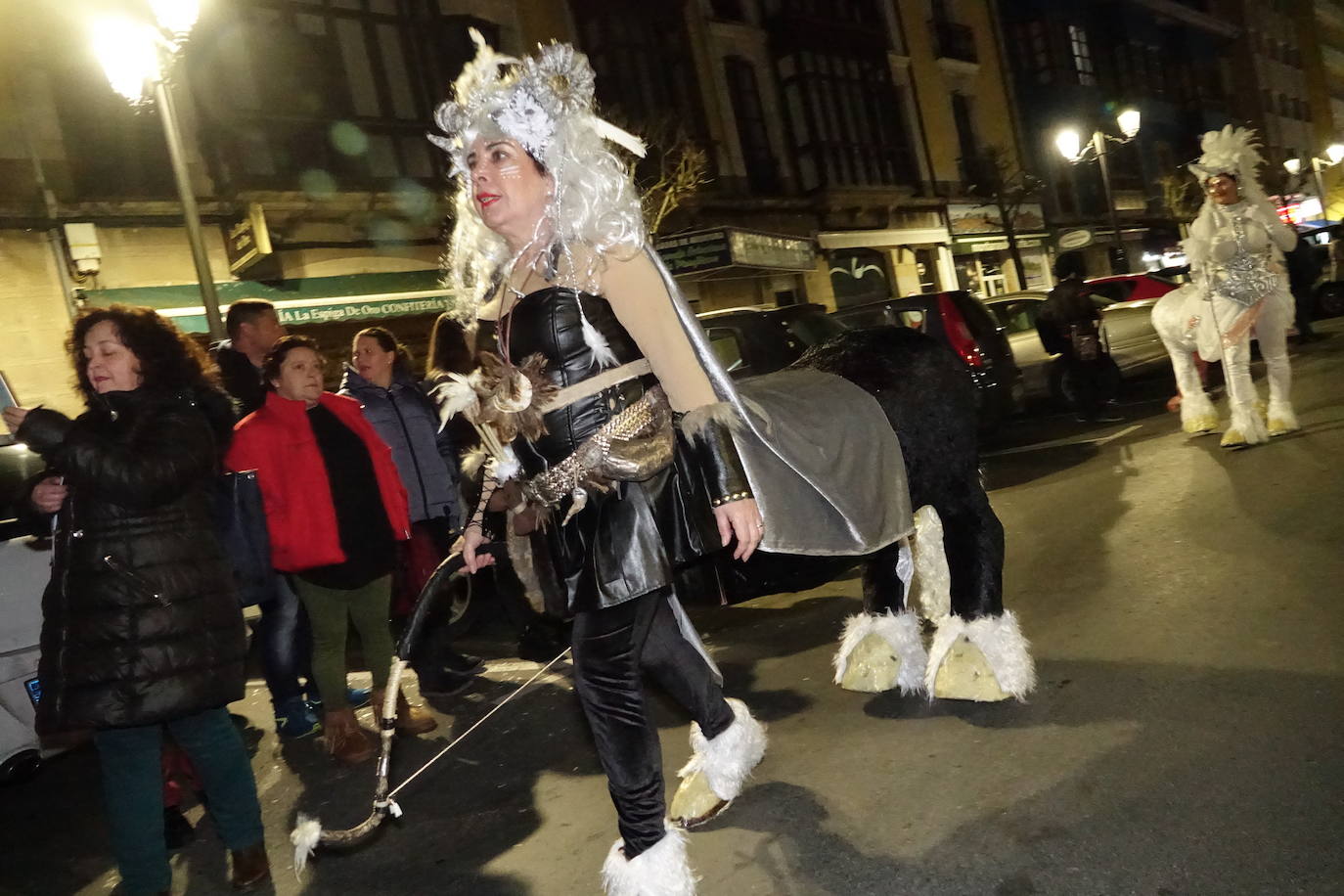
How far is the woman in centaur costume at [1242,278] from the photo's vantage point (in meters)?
6.66

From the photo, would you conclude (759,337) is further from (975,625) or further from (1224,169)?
(975,625)

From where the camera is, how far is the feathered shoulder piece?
6.75 m

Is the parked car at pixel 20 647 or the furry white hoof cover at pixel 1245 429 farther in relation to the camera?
the furry white hoof cover at pixel 1245 429

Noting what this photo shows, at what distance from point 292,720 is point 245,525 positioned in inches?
48.3

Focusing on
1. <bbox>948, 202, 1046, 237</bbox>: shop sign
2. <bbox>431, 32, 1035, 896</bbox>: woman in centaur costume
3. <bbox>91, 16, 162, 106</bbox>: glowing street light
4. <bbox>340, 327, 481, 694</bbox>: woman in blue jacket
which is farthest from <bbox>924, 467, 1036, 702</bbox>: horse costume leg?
<bbox>948, 202, 1046, 237</bbox>: shop sign

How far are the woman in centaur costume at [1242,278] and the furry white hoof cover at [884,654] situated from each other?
4.22 metres

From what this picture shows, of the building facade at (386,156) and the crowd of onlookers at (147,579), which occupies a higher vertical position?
the building facade at (386,156)

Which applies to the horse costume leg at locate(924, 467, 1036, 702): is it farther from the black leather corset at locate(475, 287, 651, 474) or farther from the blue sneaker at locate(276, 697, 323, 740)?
the blue sneaker at locate(276, 697, 323, 740)

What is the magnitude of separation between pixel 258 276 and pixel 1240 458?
12.1 m

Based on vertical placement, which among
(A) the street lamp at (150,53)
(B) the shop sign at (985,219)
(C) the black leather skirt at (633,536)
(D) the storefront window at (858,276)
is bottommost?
(C) the black leather skirt at (633,536)

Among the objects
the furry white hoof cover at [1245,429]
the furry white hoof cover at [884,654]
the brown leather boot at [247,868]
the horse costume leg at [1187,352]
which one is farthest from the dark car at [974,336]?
the brown leather boot at [247,868]

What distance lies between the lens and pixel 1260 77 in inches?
1695

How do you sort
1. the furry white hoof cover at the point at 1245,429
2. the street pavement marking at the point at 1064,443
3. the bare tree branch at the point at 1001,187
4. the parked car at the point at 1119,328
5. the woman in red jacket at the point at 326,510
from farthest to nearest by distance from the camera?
the bare tree branch at the point at 1001,187
the parked car at the point at 1119,328
the street pavement marking at the point at 1064,443
the furry white hoof cover at the point at 1245,429
the woman in red jacket at the point at 326,510

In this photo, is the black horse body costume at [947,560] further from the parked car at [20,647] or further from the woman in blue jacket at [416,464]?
the parked car at [20,647]
